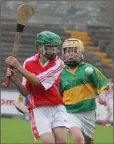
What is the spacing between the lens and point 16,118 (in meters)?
20.4

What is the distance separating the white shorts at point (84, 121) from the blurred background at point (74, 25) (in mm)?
15013

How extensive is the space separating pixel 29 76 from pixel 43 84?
10.5 inches

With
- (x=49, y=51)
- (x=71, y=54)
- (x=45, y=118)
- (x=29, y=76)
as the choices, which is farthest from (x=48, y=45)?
(x=71, y=54)

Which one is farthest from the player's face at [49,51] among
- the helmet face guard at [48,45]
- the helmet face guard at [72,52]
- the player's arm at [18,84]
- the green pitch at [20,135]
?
the green pitch at [20,135]

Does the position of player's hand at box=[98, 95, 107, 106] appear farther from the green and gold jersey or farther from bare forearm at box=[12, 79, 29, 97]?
bare forearm at box=[12, 79, 29, 97]

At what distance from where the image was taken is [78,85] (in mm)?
8781

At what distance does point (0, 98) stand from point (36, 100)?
1260 cm

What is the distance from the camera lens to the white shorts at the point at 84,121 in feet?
28.7

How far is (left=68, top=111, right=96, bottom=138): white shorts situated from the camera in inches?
344

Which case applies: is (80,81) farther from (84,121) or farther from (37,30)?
(37,30)

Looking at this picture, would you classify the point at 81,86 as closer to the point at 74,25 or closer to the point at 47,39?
the point at 47,39

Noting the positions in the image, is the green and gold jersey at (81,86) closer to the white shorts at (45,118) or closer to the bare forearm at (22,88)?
the white shorts at (45,118)

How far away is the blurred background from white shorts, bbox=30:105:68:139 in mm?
16098

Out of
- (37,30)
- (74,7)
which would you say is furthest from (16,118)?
(74,7)
